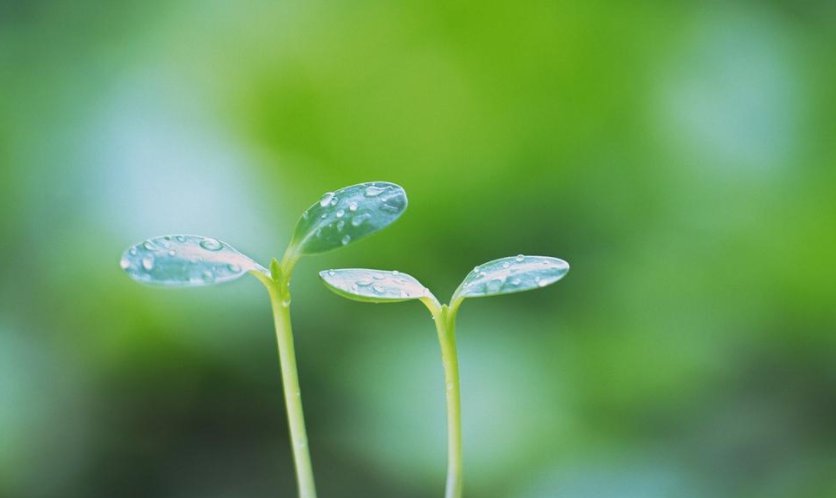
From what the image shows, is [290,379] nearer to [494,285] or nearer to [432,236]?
[494,285]

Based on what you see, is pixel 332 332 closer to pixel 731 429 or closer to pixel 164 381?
pixel 164 381

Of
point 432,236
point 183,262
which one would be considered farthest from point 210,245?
point 432,236

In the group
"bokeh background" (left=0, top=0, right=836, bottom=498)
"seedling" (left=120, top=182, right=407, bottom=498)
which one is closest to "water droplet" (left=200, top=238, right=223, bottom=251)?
"seedling" (left=120, top=182, right=407, bottom=498)

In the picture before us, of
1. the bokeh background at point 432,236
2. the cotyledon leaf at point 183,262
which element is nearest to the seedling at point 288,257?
the cotyledon leaf at point 183,262

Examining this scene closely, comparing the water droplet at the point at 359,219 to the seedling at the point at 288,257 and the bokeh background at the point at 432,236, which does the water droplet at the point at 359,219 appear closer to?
the seedling at the point at 288,257

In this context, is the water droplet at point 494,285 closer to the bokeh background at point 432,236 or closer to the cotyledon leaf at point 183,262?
the cotyledon leaf at point 183,262

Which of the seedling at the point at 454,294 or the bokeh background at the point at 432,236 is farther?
the bokeh background at the point at 432,236

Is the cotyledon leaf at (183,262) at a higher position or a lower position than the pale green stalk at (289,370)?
higher
